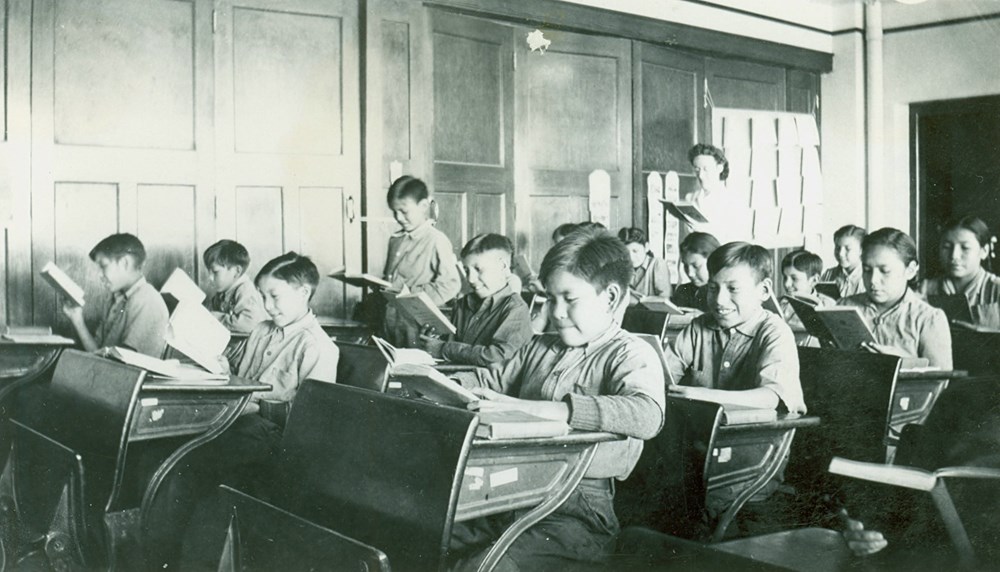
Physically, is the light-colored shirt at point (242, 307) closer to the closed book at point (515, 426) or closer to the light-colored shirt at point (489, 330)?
the light-colored shirt at point (489, 330)

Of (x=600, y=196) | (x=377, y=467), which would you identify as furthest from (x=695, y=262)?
(x=377, y=467)

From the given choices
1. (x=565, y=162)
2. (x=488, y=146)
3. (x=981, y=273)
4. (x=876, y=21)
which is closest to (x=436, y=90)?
(x=488, y=146)

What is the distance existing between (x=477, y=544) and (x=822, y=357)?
4.66ft

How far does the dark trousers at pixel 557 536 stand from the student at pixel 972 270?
9.64 feet

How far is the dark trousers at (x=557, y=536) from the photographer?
193 centimetres

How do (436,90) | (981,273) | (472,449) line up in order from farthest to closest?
(436,90)
(981,273)
(472,449)

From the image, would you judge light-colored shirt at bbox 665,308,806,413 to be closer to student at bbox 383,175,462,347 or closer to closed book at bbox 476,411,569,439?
closed book at bbox 476,411,569,439

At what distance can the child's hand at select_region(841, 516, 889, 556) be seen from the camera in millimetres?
1769

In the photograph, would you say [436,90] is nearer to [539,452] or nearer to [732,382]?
[732,382]

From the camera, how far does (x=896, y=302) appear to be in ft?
12.1

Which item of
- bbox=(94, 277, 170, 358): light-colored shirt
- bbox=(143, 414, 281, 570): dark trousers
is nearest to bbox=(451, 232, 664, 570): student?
bbox=(143, 414, 281, 570): dark trousers

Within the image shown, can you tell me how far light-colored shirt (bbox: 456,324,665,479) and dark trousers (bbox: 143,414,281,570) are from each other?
2.58 feet

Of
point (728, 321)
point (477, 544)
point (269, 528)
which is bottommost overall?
point (477, 544)

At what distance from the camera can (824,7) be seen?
840cm
